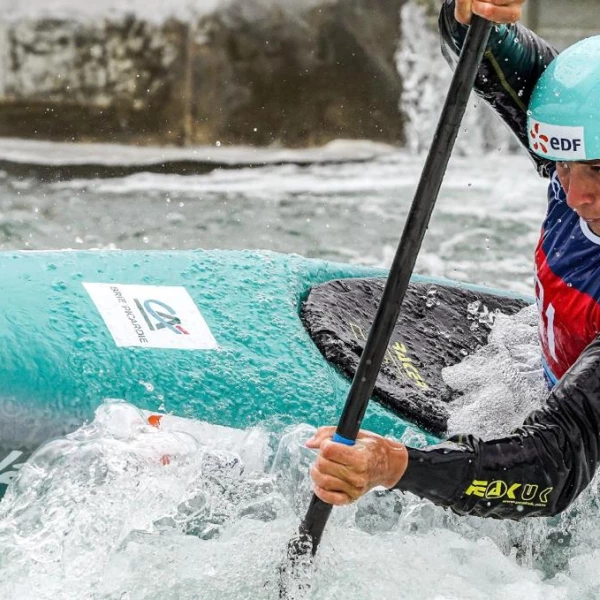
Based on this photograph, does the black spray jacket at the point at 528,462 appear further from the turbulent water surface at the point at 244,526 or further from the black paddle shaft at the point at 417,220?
the turbulent water surface at the point at 244,526

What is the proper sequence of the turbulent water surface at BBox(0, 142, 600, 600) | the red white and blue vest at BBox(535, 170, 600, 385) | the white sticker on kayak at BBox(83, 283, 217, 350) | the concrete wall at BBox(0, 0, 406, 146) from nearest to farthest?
the turbulent water surface at BBox(0, 142, 600, 600), the red white and blue vest at BBox(535, 170, 600, 385), the white sticker on kayak at BBox(83, 283, 217, 350), the concrete wall at BBox(0, 0, 406, 146)

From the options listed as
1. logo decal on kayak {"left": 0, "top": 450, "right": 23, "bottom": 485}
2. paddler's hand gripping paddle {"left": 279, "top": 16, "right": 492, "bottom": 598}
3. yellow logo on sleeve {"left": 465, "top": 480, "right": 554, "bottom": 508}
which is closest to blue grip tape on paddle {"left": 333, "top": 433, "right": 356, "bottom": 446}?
paddler's hand gripping paddle {"left": 279, "top": 16, "right": 492, "bottom": 598}

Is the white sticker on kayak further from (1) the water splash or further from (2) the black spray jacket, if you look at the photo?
(1) the water splash

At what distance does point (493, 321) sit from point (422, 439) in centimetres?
71

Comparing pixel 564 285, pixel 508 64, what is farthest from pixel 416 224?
pixel 508 64

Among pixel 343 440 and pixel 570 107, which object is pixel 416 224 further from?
pixel 570 107

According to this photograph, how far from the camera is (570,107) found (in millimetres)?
2154

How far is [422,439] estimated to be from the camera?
2.56m

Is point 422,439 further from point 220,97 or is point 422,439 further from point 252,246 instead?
point 220,97

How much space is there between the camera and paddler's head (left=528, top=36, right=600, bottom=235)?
2.10 m

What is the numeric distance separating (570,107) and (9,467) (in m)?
1.38

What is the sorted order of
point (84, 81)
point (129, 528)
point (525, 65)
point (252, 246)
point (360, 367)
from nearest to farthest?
point (360, 367), point (129, 528), point (525, 65), point (252, 246), point (84, 81)

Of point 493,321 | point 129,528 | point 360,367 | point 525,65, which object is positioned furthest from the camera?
point 493,321

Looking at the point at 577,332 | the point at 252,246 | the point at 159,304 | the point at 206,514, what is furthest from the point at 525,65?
the point at 252,246
